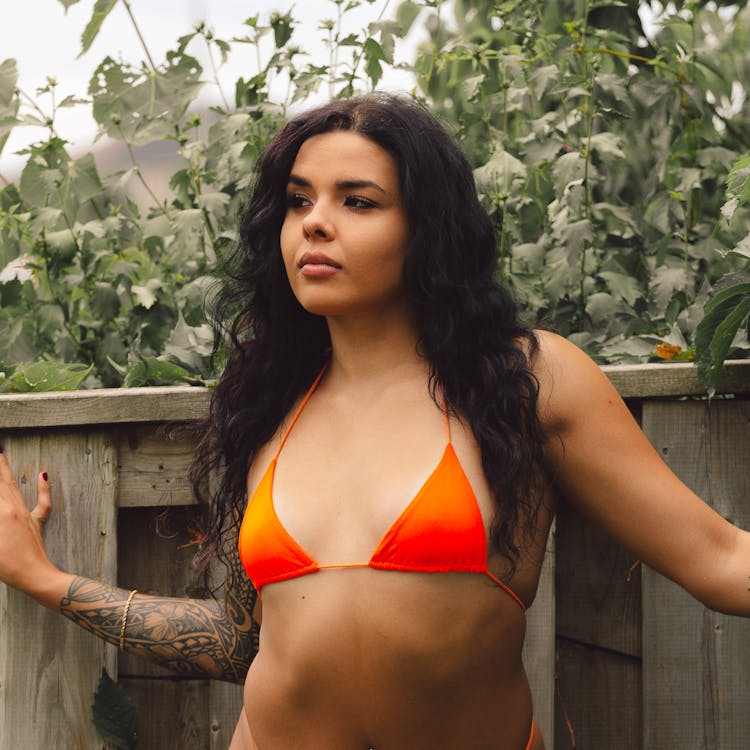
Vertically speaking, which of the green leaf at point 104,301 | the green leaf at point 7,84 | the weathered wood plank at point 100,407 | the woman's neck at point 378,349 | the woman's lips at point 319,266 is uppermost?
the green leaf at point 7,84

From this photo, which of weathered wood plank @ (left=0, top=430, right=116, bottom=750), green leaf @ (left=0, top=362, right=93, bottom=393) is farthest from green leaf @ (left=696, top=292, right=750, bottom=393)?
green leaf @ (left=0, top=362, right=93, bottom=393)

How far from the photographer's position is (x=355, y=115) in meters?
2.02

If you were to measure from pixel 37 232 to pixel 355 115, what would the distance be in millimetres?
1085

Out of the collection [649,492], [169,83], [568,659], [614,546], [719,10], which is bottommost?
[568,659]

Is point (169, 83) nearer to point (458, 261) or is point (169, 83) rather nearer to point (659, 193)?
point (458, 261)

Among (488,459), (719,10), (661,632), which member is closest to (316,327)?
(488,459)

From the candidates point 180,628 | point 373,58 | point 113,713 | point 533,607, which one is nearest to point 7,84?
point 373,58

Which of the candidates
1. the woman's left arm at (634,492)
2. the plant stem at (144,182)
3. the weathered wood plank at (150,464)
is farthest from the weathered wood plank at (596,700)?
the plant stem at (144,182)

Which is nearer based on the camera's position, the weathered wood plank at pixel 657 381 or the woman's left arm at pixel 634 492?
the woman's left arm at pixel 634 492

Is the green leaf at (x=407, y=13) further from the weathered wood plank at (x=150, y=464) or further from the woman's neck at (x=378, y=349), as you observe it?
the weathered wood plank at (x=150, y=464)

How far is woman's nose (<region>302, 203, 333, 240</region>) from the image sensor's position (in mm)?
1927

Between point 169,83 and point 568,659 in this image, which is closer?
point 568,659

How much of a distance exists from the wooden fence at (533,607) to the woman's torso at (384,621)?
0.40 metres

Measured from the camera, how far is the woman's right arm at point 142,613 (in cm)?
228
